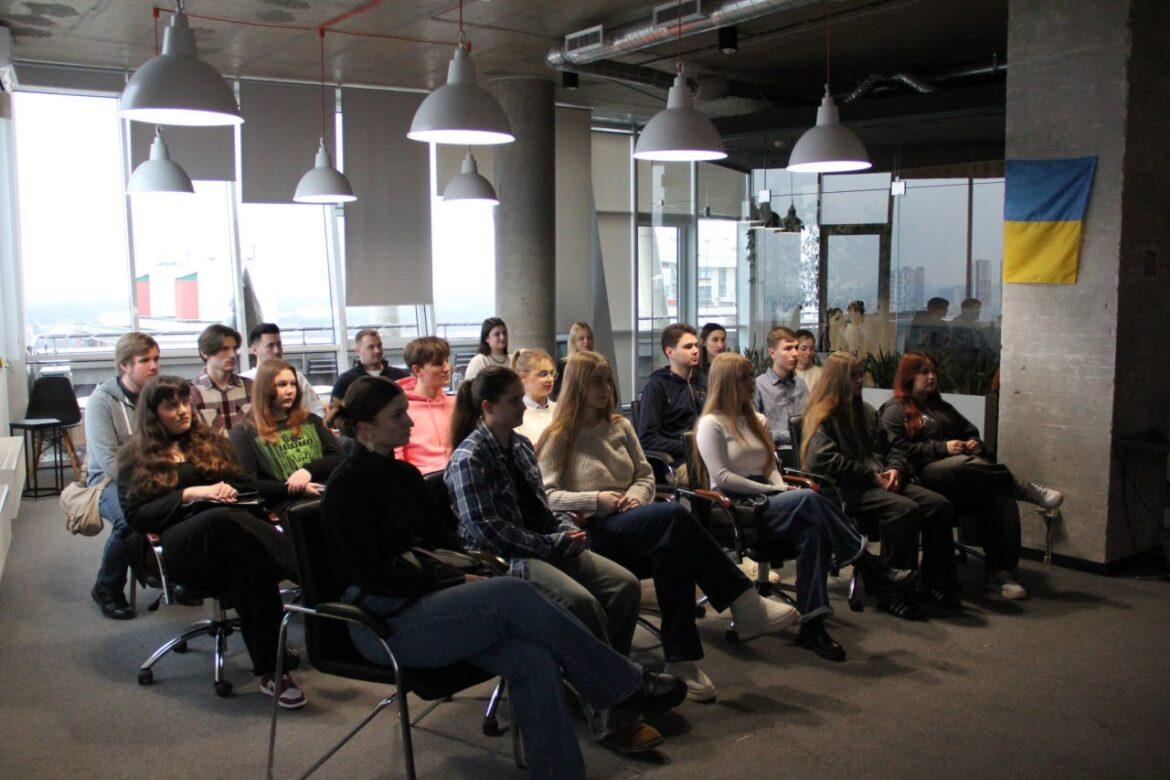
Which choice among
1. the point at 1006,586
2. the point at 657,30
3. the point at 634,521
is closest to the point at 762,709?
the point at 634,521

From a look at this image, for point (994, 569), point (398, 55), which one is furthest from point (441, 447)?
point (398, 55)

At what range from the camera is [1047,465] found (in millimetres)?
5668

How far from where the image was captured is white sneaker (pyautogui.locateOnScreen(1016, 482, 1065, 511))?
17.7 ft

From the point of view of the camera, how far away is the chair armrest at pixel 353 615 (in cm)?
282

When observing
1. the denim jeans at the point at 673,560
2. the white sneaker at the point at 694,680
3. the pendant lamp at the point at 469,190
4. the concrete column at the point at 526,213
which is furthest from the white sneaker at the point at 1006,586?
the concrete column at the point at 526,213

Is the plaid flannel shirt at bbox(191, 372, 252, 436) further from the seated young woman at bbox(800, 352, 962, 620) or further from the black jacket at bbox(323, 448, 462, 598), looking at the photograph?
the seated young woman at bbox(800, 352, 962, 620)

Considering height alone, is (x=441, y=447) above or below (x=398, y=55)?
below

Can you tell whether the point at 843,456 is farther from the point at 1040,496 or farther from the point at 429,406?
the point at 429,406

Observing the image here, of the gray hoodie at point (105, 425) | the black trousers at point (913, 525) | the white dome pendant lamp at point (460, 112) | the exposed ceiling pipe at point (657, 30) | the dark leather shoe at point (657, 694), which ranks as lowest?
the dark leather shoe at point (657, 694)

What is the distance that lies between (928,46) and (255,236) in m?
6.35

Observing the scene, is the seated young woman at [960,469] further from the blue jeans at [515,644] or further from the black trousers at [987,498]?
the blue jeans at [515,644]

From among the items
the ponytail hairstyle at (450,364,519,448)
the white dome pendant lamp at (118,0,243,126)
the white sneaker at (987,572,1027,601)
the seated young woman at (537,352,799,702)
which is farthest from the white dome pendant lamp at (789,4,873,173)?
the white dome pendant lamp at (118,0,243,126)

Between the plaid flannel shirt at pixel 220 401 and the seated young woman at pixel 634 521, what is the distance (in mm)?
1898

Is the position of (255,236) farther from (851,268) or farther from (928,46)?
(928,46)
